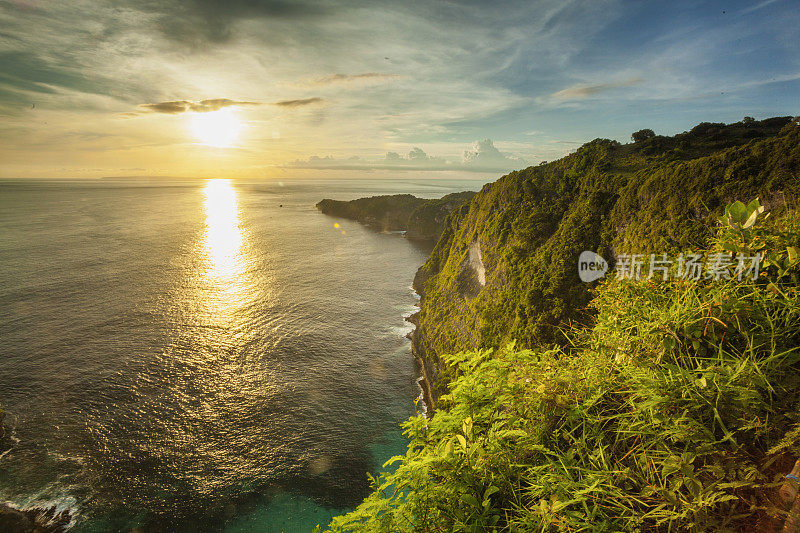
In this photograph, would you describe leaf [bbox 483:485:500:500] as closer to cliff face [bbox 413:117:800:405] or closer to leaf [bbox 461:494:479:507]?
leaf [bbox 461:494:479:507]

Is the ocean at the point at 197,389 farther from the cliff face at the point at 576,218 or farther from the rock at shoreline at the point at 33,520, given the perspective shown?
the cliff face at the point at 576,218

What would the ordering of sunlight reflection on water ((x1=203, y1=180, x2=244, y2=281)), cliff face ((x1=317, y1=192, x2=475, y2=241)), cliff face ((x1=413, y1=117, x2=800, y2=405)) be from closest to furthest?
cliff face ((x1=413, y1=117, x2=800, y2=405)) < sunlight reflection on water ((x1=203, y1=180, x2=244, y2=281)) < cliff face ((x1=317, y1=192, x2=475, y2=241))

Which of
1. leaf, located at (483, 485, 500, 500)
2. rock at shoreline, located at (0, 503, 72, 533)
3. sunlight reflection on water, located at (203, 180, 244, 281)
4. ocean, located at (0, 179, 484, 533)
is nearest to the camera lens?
leaf, located at (483, 485, 500, 500)

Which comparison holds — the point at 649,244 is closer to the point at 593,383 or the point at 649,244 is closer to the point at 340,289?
the point at 593,383

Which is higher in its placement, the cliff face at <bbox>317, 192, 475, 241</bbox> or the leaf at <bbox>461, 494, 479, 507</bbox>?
the cliff face at <bbox>317, 192, 475, 241</bbox>

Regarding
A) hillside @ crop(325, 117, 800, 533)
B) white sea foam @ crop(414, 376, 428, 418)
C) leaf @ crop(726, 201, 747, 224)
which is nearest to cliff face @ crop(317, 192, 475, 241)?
white sea foam @ crop(414, 376, 428, 418)

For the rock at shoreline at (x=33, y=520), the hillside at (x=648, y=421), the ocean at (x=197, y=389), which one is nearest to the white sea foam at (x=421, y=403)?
the ocean at (x=197, y=389)
